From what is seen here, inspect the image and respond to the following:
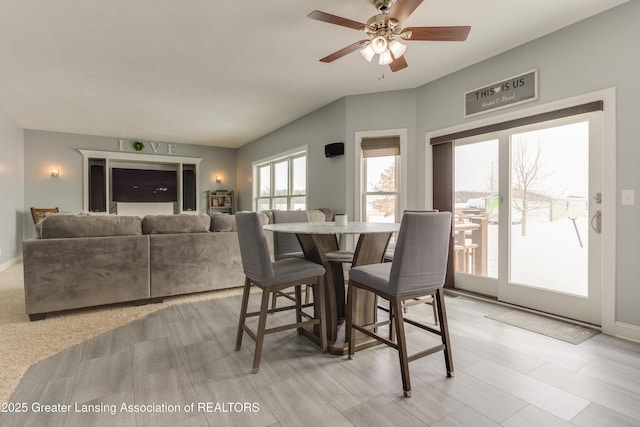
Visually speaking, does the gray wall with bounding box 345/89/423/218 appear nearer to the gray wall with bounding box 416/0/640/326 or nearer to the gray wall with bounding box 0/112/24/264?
the gray wall with bounding box 416/0/640/326

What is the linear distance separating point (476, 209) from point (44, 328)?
14.1ft

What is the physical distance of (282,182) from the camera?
21.3 feet

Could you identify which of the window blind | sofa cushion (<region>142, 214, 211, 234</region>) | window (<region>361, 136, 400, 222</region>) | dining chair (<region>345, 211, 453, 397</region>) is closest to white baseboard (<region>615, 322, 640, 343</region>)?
dining chair (<region>345, 211, 453, 397</region>)

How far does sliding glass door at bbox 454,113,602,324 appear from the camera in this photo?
2.65 meters

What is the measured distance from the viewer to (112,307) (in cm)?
312

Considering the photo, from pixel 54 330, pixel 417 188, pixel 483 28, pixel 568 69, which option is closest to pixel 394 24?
pixel 483 28

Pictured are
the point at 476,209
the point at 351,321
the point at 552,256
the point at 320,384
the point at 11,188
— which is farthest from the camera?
the point at 11,188

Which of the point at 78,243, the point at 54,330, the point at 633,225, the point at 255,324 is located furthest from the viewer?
the point at 78,243

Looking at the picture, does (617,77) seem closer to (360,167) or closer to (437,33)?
(437,33)

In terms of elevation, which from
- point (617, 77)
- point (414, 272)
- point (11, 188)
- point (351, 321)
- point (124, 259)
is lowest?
point (351, 321)

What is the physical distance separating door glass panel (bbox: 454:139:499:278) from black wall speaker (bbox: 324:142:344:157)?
152cm

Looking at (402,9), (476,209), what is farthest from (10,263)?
(476,209)

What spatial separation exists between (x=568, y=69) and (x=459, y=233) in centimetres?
187

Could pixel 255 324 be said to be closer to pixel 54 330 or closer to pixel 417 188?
pixel 54 330
